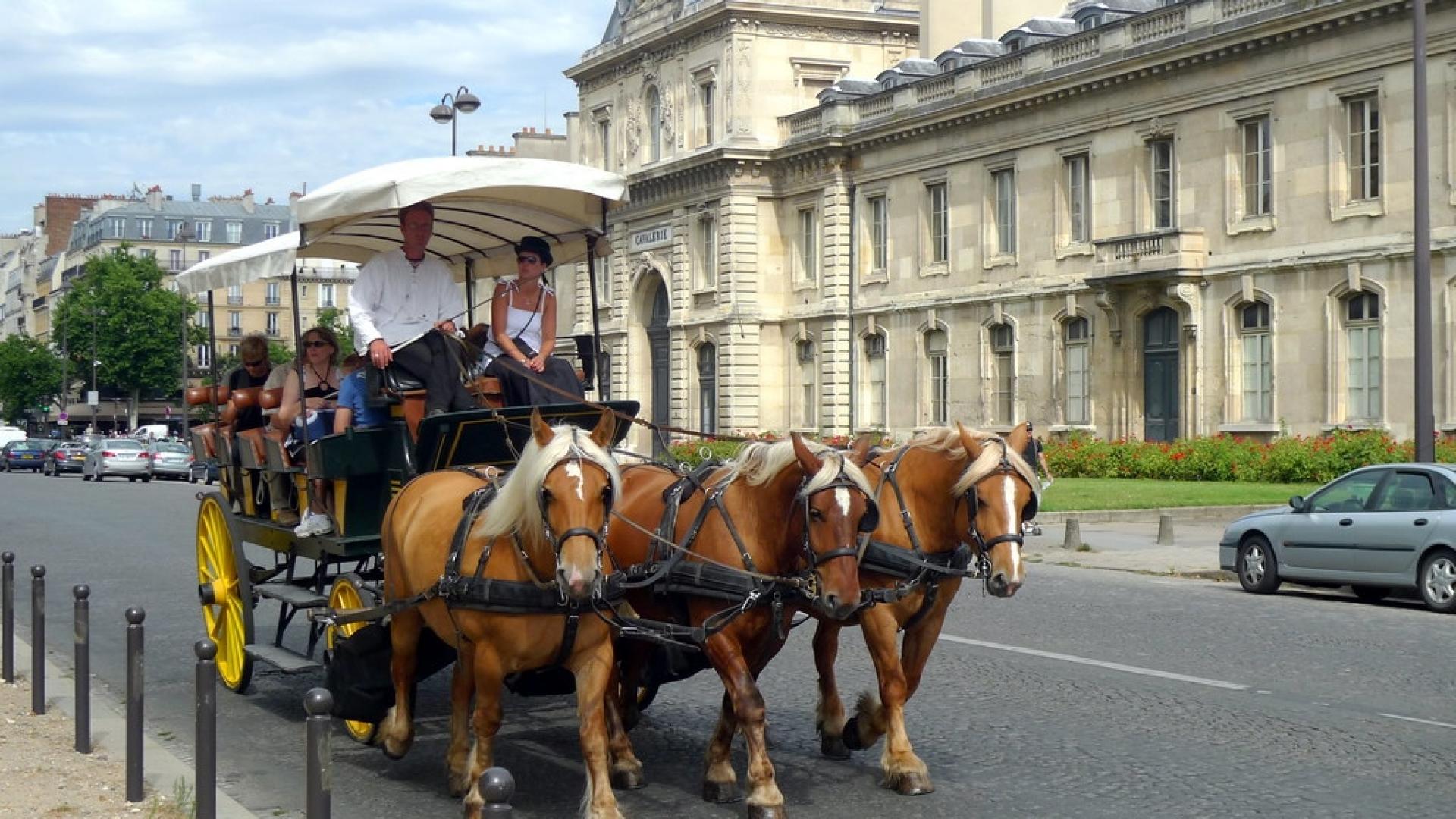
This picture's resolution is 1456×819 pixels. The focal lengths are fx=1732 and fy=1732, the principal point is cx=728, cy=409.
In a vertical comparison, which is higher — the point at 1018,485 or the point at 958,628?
the point at 1018,485

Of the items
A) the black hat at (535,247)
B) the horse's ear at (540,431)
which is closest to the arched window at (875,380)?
the black hat at (535,247)

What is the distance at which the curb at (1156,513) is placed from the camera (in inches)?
1152

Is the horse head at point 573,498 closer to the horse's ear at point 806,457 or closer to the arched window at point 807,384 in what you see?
the horse's ear at point 806,457

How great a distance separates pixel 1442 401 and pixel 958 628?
23123 mm

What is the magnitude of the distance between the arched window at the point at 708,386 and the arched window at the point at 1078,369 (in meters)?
17.3

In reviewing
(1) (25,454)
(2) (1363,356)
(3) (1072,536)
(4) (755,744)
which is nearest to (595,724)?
(4) (755,744)

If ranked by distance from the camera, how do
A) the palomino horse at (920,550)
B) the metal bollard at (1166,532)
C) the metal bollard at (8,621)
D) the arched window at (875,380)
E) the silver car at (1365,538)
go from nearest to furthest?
the palomino horse at (920,550), the metal bollard at (8,621), the silver car at (1365,538), the metal bollard at (1166,532), the arched window at (875,380)

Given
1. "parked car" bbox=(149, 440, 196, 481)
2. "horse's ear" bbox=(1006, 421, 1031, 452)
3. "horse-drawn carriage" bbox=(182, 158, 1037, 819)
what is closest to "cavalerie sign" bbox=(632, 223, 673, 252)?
"parked car" bbox=(149, 440, 196, 481)

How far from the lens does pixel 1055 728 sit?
10156mm

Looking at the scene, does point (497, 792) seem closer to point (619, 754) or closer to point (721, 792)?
point (721, 792)

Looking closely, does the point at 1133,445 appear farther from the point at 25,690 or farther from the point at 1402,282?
the point at 25,690

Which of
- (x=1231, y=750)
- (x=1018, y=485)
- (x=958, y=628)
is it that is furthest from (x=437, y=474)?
(x=958, y=628)

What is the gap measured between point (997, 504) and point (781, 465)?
1.21 metres

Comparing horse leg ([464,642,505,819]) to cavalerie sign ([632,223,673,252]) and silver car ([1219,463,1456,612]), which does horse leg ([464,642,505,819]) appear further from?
cavalerie sign ([632,223,673,252])
